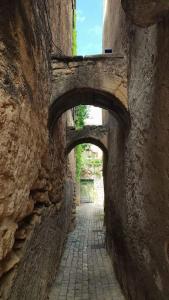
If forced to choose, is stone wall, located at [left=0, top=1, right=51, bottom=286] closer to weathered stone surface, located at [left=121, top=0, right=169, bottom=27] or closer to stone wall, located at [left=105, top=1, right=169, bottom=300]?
weathered stone surface, located at [left=121, top=0, right=169, bottom=27]

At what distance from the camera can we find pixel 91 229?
10.0 meters

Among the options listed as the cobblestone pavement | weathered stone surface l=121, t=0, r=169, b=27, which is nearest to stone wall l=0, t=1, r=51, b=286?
weathered stone surface l=121, t=0, r=169, b=27

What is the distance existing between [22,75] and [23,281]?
6.31 ft

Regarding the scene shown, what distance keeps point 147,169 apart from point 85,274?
3429 millimetres

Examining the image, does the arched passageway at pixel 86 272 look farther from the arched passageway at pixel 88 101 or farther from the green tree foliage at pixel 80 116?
the green tree foliage at pixel 80 116

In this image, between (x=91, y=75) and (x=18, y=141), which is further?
(x=91, y=75)

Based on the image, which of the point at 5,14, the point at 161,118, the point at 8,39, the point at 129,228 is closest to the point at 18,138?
the point at 8,39

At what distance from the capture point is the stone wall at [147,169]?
241 centimetres

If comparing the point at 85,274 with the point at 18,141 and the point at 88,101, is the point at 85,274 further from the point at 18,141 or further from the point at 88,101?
the point at 18,141

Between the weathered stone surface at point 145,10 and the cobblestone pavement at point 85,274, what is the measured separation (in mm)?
4131

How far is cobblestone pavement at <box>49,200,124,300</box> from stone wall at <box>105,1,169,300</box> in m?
0.59

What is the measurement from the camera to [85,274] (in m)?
5.35

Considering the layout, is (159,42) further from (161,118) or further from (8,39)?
(8,39)

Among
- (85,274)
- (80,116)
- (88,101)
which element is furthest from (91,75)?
(80,116)
